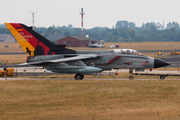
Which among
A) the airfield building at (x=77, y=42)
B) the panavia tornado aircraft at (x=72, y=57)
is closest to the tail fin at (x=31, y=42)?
the panavia tornado aircraft at (x=72, y=57)

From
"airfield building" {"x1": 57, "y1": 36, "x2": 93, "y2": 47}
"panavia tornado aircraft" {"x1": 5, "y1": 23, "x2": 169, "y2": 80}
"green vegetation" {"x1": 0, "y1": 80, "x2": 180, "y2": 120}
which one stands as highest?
"airfield building" {"x1": 57, "y1": 36, "x2": 93, "y2": 47}

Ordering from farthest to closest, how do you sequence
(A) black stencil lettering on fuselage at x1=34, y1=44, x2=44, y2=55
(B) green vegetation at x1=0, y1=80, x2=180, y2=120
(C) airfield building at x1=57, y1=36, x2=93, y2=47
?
(C) airfield building at x1=57, y1=36, x2=93, y2=47
(A) black stencil lettering on fuselage at x1=34, y1=44, x2=44, y2=55
(B) green vegetation at x1=0, y1=80, x2=180, y2=120

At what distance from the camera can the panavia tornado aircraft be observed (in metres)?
26.2

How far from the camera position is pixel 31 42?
27109 mm

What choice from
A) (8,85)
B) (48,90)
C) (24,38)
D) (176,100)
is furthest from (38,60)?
(176,100)

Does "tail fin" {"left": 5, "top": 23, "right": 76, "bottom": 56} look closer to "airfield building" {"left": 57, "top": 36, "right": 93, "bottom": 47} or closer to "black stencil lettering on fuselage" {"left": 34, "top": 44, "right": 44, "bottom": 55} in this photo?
"black stencil lettering on fuselage" {"left": 34, "top": 44, "right": 44, "bottom": 55}

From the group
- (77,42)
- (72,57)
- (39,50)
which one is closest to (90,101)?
(72,57)

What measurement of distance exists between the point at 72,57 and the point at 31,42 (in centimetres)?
442

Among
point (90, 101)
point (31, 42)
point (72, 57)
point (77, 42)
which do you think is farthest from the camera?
point (77, 42)

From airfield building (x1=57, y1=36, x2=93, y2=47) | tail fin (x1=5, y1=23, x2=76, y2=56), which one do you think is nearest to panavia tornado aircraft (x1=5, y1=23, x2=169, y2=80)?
tail fin (x1=5, y1=23, x2=76, y2=56)

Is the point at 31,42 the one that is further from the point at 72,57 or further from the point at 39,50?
the point at 72,57

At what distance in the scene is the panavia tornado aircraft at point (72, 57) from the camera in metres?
26.2

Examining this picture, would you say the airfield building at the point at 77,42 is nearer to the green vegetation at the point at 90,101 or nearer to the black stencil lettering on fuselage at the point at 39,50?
the black stencil lettering on fuselage at the point at 39,50

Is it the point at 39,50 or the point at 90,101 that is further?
the point at 39,50
